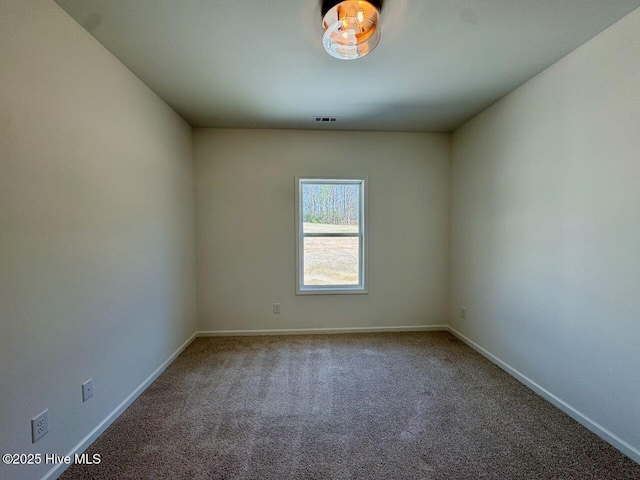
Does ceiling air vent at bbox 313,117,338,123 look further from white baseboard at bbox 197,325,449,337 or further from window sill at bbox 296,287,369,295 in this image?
white baseboard at bbox 197,325,449,337

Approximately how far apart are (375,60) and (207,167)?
2.35 metres

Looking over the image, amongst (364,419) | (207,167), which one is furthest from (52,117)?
(364,419)

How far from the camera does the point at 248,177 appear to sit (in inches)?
141

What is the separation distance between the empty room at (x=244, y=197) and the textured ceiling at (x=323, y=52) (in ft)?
0.06

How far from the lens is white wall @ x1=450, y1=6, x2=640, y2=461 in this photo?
169 cm

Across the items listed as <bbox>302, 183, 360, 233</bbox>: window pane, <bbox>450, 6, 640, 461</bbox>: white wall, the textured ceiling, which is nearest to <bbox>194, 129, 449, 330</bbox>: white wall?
<bbox>302, 183, 360, 233</bbox>: window pane

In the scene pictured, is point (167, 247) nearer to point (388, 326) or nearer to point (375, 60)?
point (375, 60)

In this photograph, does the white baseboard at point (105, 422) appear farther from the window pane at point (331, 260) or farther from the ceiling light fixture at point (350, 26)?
the ceiling light fixture at point (350, 26)

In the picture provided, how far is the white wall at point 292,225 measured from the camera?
3.57m

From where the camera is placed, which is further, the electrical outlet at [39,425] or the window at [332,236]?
the window at [332,236]

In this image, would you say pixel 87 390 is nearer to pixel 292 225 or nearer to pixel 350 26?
pixel 292 225

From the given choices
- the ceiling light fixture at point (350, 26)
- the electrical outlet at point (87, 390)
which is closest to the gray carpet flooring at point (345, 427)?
the electrical outlet at point (87, 390)

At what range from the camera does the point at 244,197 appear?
3584mm

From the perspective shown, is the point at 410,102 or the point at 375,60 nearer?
the point at 375,60
